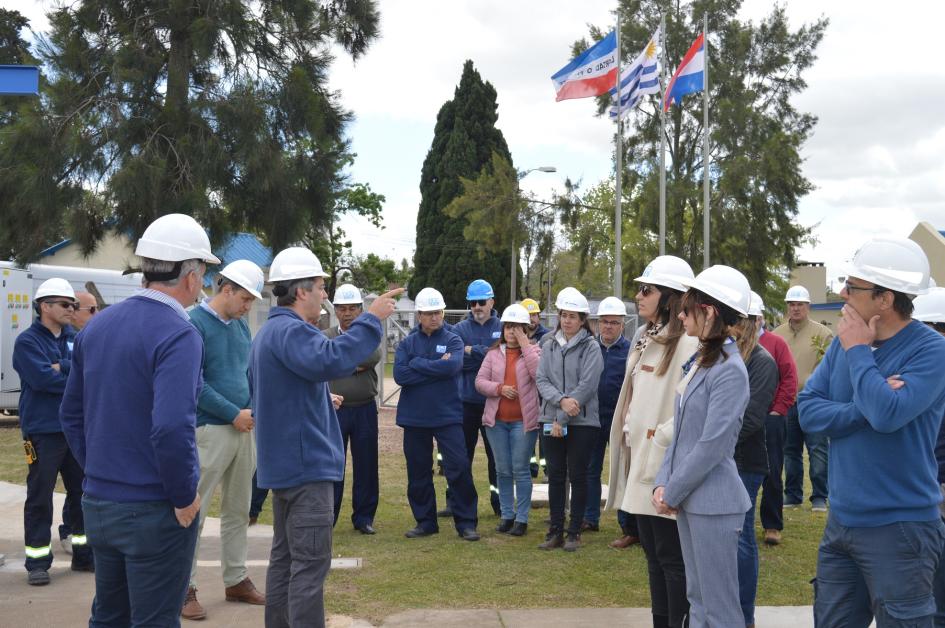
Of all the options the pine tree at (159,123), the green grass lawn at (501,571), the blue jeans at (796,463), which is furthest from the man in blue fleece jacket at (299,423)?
the pine tree at (159,123)

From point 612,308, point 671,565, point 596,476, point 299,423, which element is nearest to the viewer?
point 671,565

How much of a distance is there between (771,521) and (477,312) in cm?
340

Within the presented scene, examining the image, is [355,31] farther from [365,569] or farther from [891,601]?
[891,601]

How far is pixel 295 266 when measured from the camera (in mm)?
4762

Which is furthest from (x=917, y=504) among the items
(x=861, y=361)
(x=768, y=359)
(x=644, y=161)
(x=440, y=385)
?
(x=644, y=161)

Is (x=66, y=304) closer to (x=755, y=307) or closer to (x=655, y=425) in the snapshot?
(x=655, y=425)

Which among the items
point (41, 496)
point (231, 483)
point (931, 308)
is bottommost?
point (41, 496)

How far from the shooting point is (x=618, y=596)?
627 cm

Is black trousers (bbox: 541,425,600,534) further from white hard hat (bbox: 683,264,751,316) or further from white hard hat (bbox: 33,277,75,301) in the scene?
white hard hat (bbox: 33,277,75,301)

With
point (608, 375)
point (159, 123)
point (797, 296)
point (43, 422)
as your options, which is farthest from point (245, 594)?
point (159, 123)

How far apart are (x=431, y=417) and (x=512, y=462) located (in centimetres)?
88

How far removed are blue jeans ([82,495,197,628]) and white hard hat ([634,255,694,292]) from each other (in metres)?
2.80

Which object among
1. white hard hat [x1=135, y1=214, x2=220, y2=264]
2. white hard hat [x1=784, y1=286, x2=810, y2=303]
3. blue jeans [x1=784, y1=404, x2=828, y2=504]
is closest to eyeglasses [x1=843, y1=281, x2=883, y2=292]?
white hard hat [x1=135, y1=214, x2=220, y2=264]

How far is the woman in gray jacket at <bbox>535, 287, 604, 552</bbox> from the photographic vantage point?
7523 mm
